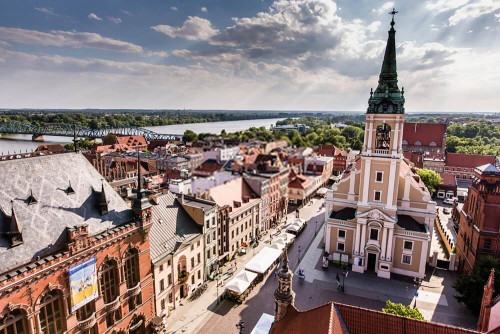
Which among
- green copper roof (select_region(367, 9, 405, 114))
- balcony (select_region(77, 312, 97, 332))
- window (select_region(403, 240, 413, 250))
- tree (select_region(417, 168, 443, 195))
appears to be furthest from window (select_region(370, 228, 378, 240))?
tree (select_region(417, 168, 443, 195))

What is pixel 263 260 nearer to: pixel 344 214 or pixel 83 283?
pixel 344 214

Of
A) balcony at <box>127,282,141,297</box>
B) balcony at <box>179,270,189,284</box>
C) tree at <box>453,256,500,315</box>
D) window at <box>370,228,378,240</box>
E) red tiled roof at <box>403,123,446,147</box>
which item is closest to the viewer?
balcony at <box>127,282,141,297</box>

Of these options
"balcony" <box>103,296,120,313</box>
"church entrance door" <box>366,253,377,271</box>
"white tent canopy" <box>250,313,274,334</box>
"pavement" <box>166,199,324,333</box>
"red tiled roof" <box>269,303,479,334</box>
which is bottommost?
"pavement" <box>166,199,324,333</box>

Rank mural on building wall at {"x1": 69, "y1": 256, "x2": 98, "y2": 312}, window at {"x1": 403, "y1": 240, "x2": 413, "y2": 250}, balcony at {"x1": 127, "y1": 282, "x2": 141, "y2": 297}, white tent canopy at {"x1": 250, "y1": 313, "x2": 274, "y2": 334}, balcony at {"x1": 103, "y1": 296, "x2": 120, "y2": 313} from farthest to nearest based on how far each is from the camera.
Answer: window at {"x1": 403, "y1": 240, "x2": 413, "y2": 250} < white tent canopy at {"x1": 250, "y1": 313, "x2": 274, "y2": 334} < balcony at {"x1": 127, "y1": 282, "x2": 141, "y2": 297} < balcony at {"x1": 103, "y1": 296, "x2": 120, "y2": 313} < mural on building wall at {"x1": 69, "y1": 256, "x2": 98, "y2": 312}

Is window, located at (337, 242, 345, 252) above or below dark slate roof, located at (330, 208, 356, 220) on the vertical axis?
below

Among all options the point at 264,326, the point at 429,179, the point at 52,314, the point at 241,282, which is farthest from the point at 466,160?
the point at 52,314

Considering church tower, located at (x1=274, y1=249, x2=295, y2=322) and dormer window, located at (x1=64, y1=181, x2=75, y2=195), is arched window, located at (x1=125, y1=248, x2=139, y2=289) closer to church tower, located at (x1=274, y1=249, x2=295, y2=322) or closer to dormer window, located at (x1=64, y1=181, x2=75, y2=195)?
dormer window, located at (x1=64, y1=181, x2=75, y2=195)
